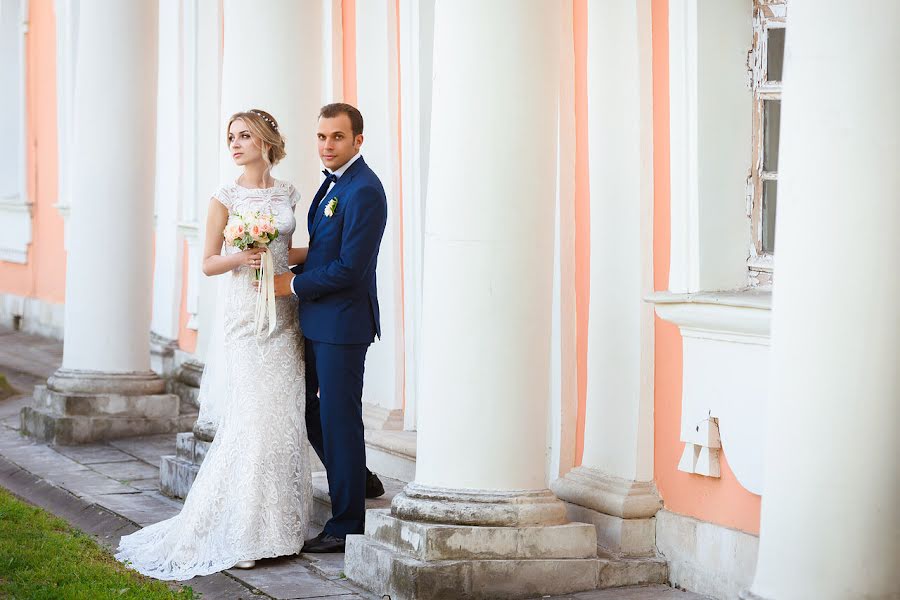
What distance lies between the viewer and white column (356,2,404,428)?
9164mm

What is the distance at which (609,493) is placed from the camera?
689 centimetres

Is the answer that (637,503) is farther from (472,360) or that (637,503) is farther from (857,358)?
(857,358)

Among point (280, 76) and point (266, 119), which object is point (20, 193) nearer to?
point (280, 76)

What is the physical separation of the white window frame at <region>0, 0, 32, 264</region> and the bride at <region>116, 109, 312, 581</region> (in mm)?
10311

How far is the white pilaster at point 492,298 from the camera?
249 inches

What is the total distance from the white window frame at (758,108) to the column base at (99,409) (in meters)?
5.41

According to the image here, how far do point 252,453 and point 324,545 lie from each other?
0.53 meters

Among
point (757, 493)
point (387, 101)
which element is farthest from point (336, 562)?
point (387, 101)

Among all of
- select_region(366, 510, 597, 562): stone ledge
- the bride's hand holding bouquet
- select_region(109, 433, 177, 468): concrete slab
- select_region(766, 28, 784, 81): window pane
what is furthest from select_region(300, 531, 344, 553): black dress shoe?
select_region(109, 433, 177, 468): concrete slab

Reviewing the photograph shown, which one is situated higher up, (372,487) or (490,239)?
(490,239)

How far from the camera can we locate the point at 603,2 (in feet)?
22.9

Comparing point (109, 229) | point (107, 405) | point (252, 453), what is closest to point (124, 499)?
point (252, 453)

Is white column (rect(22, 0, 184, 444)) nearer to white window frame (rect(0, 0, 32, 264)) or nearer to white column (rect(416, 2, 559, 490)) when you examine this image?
white column (rect(416, 2, 559, 490))

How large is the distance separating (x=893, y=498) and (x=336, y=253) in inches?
110
